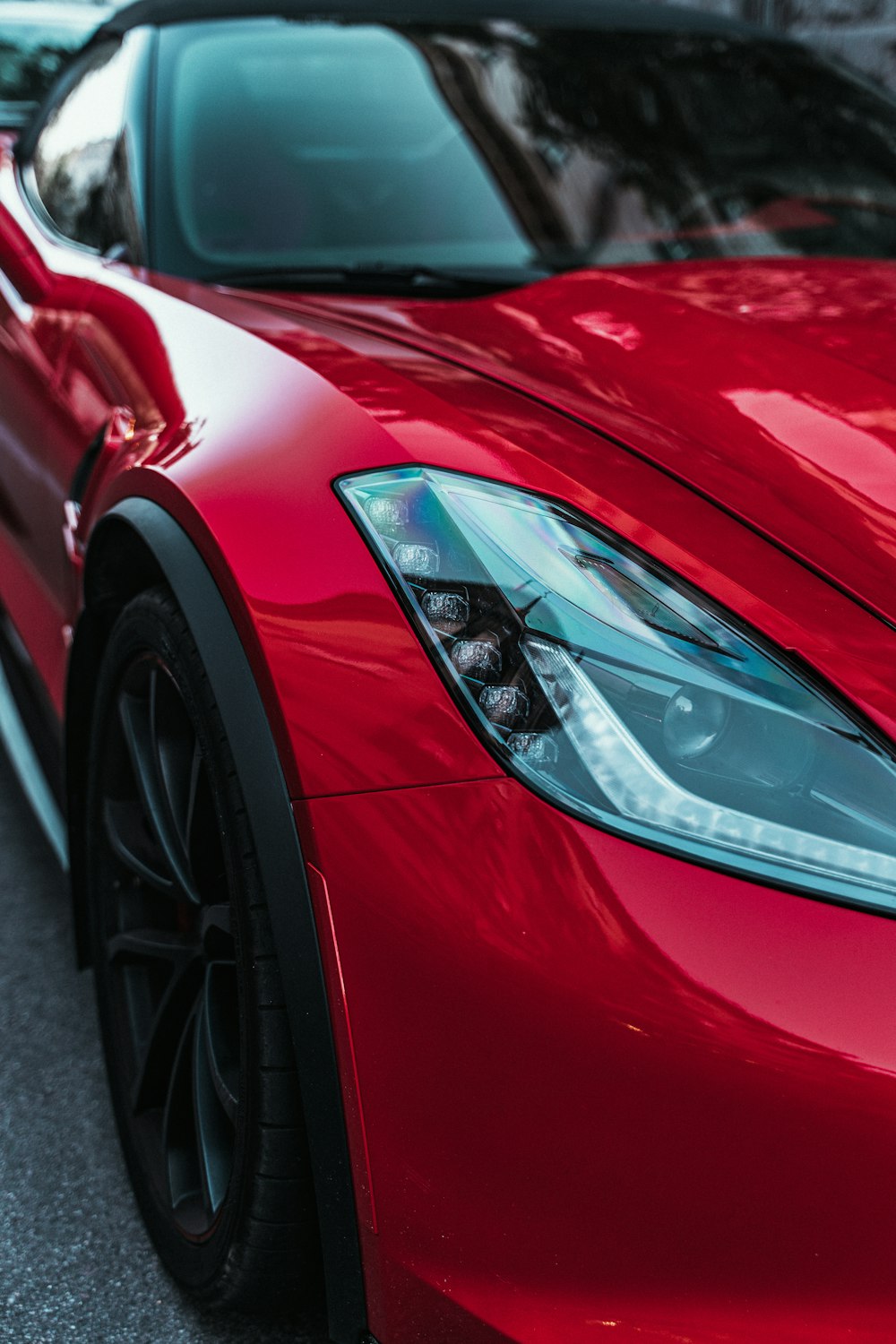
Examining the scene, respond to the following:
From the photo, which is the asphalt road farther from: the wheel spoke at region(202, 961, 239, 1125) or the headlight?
the headlight

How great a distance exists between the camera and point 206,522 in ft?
4.47

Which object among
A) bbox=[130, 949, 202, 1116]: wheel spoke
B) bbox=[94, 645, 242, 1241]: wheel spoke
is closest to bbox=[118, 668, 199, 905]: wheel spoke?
bbox=[94, 645, 242, 1241]: wheel spoke

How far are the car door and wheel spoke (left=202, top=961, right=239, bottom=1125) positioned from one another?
73cm

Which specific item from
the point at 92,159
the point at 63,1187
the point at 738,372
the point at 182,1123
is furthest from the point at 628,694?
the point at 92,159

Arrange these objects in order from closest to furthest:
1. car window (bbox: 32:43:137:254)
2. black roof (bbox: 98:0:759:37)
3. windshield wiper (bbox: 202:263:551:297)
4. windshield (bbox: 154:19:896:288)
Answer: windshield wiper (bbox: 202:263:551:297), windshield (bbox: 154:19:896:288), car window (bbox: 32:43:137:254), black roof (bbox: 98:0:759:37)

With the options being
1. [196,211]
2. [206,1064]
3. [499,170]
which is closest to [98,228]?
[196,211]

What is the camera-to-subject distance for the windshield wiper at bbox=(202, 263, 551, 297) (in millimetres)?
2066

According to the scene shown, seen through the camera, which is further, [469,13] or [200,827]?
[469,13]

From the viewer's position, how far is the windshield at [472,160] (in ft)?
7.30

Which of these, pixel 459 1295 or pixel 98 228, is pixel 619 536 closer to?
pixel 459 1295

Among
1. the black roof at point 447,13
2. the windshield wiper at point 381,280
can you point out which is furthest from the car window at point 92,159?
the windshield wiper at point 381,280

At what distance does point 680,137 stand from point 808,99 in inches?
16.5

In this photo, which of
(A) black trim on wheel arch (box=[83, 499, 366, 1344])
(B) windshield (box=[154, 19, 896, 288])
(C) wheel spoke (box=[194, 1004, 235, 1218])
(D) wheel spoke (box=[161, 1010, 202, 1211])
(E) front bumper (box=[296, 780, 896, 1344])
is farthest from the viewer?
(B) windshield (box=[154, 19, 896, 288])

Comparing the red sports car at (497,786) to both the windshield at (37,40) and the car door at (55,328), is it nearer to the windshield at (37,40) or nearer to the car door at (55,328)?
the car door at (55,328)
